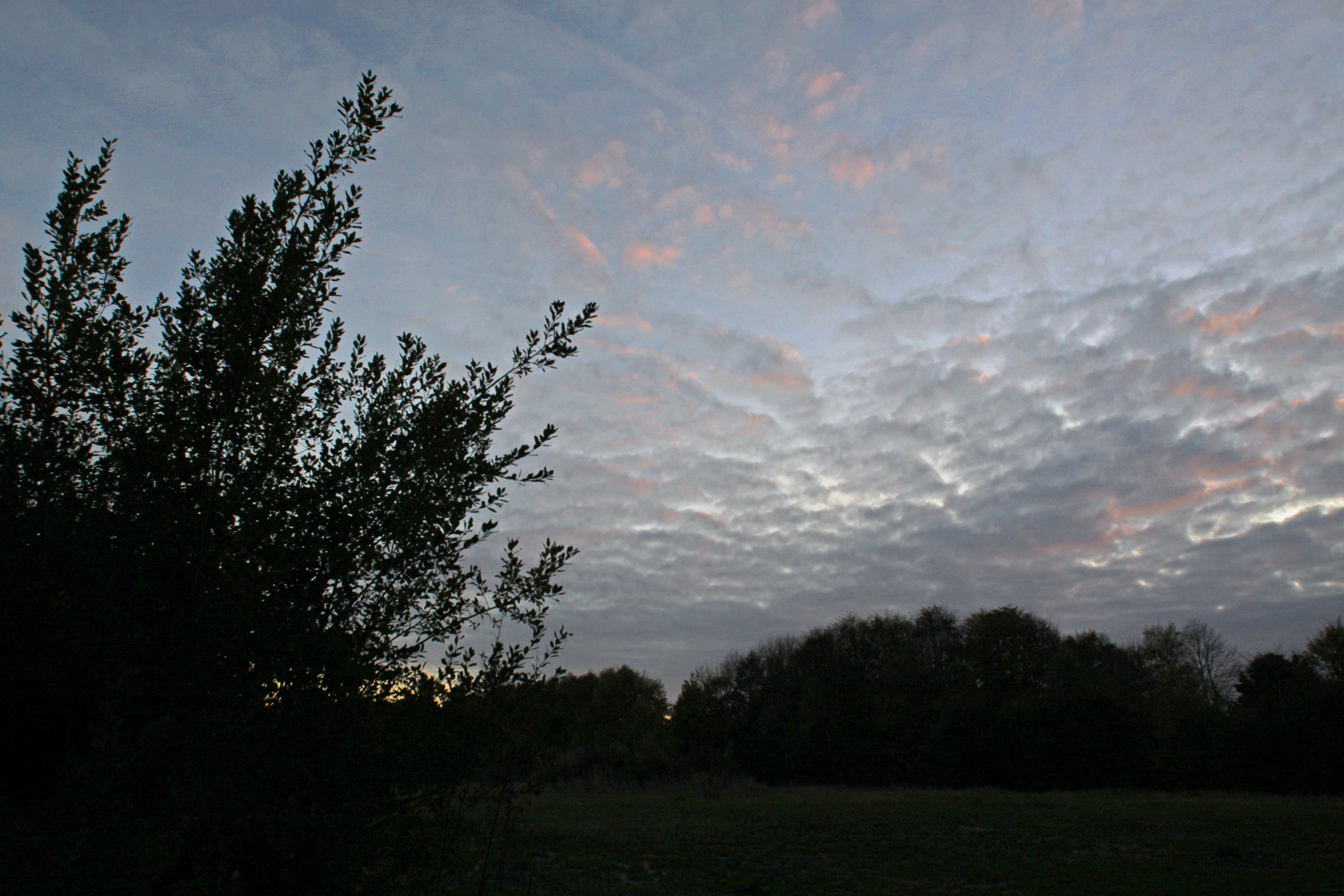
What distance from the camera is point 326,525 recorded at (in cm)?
314

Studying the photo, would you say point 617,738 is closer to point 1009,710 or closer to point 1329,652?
point 1009,710

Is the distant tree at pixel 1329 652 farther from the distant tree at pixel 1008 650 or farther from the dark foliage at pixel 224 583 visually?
the dark foliage at pixel 224 583

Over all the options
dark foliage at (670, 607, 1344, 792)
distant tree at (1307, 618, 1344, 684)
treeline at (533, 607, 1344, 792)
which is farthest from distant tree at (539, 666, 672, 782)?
distant tree at (1307, 618, 1344, 684)

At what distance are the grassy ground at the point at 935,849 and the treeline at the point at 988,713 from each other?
687cm

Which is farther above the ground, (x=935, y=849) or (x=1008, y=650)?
(x=1008, y=650)

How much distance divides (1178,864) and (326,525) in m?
19.8

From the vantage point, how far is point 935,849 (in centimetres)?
1805

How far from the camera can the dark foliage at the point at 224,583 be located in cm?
245

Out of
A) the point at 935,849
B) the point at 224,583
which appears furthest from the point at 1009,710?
the point at 224,583

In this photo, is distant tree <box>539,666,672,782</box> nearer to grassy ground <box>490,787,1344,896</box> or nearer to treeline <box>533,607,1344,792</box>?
treeline <box>533,607,1344,792</box>

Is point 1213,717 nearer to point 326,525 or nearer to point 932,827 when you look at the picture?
point 932,827

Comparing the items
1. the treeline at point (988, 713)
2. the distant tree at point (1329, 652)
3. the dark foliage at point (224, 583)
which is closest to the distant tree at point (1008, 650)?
the treeline at point (988, 713)

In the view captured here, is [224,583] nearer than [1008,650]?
Yes

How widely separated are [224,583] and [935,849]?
19687mm
